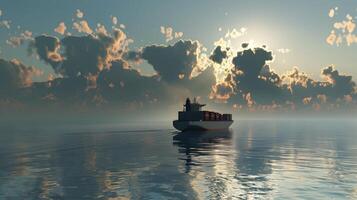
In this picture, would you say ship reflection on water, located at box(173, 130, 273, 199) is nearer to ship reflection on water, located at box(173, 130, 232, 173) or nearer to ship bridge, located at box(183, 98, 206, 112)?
ship reflection on water, located at box(173, 130, 232, 173)

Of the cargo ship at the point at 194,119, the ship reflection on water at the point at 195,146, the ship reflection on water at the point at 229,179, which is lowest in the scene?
the ship reflection on water at the point at 229,179

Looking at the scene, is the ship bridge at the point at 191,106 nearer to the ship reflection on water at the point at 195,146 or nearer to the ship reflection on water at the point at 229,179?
the ship reflection on water at the point at 195,146

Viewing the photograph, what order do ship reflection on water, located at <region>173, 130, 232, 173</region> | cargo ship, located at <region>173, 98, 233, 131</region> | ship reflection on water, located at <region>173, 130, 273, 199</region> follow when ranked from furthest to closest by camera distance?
cargo ship, located at <region>173, 98, 233, 131</region> < ship reflection on water, located at <region>173, 130, 232, 173</region> < ship reflection on water, located at <region>173, 130, 273, 199</region>

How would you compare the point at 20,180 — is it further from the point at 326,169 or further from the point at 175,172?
the point at 326,169

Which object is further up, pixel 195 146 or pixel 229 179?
pixel 195 146

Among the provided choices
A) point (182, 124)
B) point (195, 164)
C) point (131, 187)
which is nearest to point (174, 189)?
point (131, 187)

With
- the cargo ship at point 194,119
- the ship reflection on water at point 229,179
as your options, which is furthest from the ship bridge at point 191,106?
the ship reflection on water at point 229,179

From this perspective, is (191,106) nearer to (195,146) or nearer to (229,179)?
(195,146)

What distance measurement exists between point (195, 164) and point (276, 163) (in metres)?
12.6

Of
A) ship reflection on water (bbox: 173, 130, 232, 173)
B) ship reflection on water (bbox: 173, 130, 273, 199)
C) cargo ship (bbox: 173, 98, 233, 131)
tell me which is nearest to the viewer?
ship reflection on water (bbox: 173, 130, 273, 199)

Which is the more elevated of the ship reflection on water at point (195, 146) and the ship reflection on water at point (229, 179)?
the ship reflection on water at point (195, 146)

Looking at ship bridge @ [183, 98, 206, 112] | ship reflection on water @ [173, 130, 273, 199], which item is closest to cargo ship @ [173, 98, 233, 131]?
ship bridge @ [183, 98, 206, 112]

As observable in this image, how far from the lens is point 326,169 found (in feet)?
171

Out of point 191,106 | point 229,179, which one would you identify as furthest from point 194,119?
point 229,179
